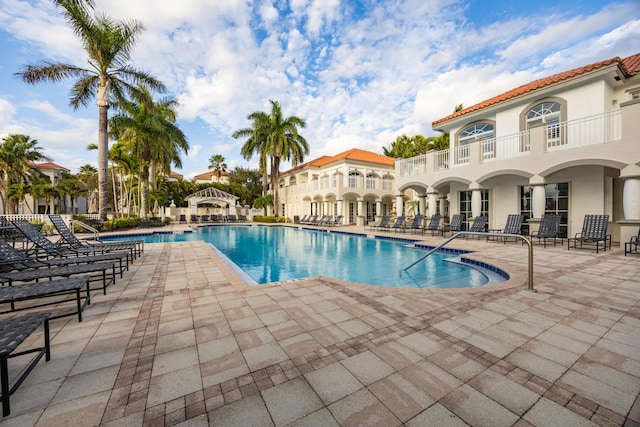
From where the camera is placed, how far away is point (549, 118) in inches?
452

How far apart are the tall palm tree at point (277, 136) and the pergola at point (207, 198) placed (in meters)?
7.76

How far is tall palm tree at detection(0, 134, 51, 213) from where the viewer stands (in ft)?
78.7

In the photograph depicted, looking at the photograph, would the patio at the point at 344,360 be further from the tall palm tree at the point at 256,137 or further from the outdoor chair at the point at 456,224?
the tall palm tree at the point at 256,137

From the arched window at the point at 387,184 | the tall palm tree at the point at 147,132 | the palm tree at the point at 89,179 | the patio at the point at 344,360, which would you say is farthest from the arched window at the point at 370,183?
the palm tree at the point at 89,179

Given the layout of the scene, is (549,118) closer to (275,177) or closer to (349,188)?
(349,188)

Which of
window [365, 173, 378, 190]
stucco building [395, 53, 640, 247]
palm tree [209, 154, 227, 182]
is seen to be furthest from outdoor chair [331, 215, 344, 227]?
palm tree [209, 154, 227, 182]

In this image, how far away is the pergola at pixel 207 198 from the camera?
98.5 feet

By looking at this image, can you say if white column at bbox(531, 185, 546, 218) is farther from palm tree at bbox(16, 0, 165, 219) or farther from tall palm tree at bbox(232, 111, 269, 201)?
tall palm tree at bbox(232, 111, 269, 201)

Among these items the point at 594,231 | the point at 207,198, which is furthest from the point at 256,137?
the point at 594,231

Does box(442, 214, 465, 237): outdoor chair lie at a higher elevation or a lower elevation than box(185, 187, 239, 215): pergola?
lower

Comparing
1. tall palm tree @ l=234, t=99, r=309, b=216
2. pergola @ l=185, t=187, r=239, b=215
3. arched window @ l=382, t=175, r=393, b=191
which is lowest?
pergola @ l=185, t=187, r=239, b=215

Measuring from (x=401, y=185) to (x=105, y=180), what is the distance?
57.7ft

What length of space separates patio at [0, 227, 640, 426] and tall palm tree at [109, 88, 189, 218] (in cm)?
2004

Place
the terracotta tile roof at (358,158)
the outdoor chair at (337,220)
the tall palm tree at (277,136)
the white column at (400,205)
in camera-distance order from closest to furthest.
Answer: the white column at (400,205)
the outdoor chair at (337,220)
the tall palm tree at (277,136)
the terracotta tile roof at (358,158)
